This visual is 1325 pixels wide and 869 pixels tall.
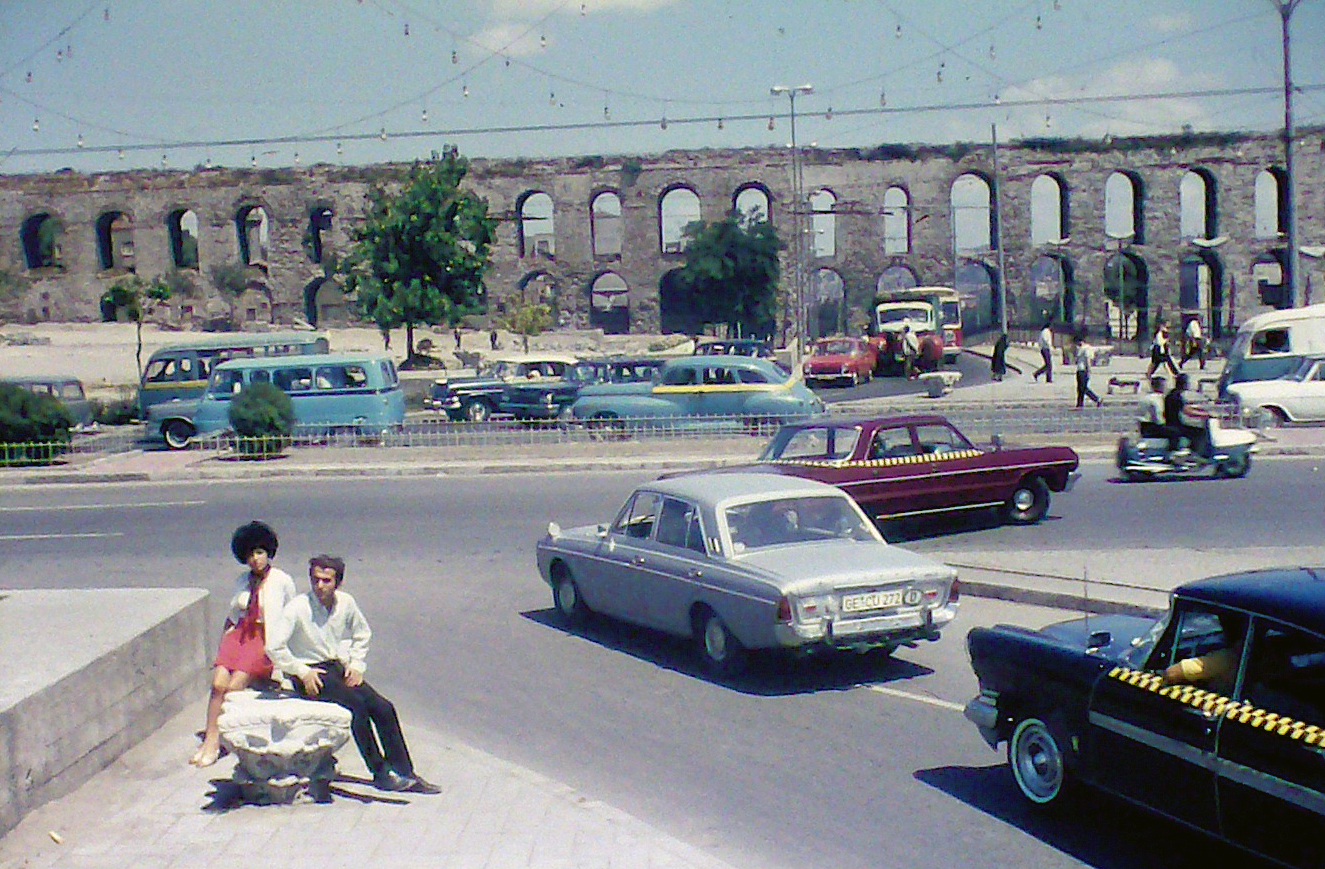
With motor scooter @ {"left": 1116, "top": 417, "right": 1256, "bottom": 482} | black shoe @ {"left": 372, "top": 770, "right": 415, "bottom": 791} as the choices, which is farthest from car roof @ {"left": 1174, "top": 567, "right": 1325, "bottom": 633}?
motor scooter @ {"left": 1116, "top": 417, "right": 1256, "bottom": 482}

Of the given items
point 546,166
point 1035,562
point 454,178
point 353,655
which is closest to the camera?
point 353,655

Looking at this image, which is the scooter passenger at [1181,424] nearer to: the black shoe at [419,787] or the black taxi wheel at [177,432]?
the black shoe at [419,787]

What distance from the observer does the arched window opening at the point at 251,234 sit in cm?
7525

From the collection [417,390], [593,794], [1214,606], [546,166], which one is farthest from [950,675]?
[546,166]

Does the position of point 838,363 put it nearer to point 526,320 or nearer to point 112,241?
point 526,320

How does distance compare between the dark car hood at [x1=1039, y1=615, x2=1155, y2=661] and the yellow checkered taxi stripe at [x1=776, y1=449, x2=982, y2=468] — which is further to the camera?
the yellow checkered taxi stripe at [x1=776, y1=449, x2=982, y2=468]

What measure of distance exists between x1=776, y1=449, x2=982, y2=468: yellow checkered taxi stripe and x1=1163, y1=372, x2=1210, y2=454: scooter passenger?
4741 millimetres

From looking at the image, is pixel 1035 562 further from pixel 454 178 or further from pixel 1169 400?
pixel 454 178

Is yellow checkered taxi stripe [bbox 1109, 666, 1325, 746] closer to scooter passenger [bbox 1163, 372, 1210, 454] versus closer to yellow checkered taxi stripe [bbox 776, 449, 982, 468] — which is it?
yellow checkered taxi stripe [bbox 776, 449, 982, 468]

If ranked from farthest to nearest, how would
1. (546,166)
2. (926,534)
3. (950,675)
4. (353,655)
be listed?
(546,166), (926,534), (950,675), (353,655)

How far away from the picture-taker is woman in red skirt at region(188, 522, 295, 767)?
24.8ft

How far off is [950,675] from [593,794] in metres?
3.19

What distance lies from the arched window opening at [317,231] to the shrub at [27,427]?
52.4 m

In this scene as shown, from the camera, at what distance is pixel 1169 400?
18266mm
